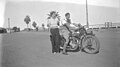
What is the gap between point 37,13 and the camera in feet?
3.37

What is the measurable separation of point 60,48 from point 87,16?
0.86 ft

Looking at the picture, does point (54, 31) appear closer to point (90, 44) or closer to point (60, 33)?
point (60, 33)

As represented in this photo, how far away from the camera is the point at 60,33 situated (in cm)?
99

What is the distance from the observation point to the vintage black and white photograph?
944mm

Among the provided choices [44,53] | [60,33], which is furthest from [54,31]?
[44,53]

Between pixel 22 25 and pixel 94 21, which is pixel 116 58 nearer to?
pixel 94 21

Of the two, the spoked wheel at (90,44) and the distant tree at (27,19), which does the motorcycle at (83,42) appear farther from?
the distant tree at (27,19)

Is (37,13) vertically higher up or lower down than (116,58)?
higher up

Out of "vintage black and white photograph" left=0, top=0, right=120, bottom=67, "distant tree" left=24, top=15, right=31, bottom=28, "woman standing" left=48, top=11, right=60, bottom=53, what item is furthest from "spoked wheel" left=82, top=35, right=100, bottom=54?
"distant tree" left=24, top=15, right=31, bottom=28

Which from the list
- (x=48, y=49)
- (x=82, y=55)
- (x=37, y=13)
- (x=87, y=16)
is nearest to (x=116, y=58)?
(x=82, y=55)

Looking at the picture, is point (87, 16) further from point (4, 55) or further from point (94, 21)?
point (4, 55)

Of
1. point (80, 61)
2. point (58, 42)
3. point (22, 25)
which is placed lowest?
point (80, 61)

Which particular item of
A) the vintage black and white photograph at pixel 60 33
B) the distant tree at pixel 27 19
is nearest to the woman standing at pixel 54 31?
the vintage black and white photograph at pixel 60 33

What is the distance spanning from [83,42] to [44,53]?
0.26 meters
